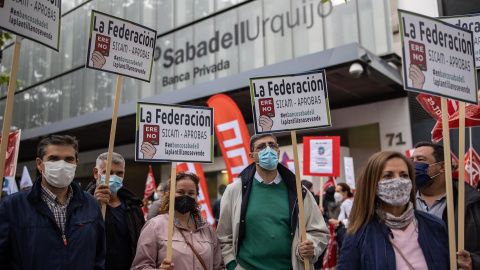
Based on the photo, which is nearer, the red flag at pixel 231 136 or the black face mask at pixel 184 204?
the black face mask at pixel 184 204

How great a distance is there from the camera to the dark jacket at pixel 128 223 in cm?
404

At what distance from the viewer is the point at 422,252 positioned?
275cm

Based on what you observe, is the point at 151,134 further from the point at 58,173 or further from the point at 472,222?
the point at 472,222

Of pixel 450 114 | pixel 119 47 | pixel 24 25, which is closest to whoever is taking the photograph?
pixel 24 25

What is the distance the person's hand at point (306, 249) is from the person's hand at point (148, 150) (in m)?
1.47

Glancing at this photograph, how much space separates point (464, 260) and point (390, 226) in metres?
0.51

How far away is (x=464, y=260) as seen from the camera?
9.45 feet

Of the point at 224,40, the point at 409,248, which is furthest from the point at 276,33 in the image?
the point at 409,248

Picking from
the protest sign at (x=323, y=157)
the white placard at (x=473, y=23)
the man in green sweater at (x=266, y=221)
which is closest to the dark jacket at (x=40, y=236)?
the man in green sweater at (x=266, y=221)

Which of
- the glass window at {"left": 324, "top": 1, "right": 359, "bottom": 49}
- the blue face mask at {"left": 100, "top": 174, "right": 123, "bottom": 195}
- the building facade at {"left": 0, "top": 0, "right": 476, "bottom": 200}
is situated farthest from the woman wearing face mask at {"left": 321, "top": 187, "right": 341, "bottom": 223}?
the blue face mask at {"left": 100, "top": 174, "right": 123, "bottom": 195}

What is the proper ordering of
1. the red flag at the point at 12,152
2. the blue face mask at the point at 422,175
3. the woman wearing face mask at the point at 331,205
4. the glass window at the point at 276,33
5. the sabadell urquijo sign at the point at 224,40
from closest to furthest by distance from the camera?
the blue face mask at the point at 422,175 < the red flag at the point at 12,152 < the woman wearing face mask at the point at 331,205 < the sabadell urquijo sign at the point at 224,40 < the glass window at the point at 276,33

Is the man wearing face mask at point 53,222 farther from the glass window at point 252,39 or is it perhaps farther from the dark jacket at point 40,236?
the glass window at point 252,39

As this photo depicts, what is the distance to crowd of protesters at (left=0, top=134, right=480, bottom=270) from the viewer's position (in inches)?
112

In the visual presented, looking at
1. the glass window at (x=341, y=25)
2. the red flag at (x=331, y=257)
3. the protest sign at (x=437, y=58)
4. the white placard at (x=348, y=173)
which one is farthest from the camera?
the glass window at (x=341, y=25)
